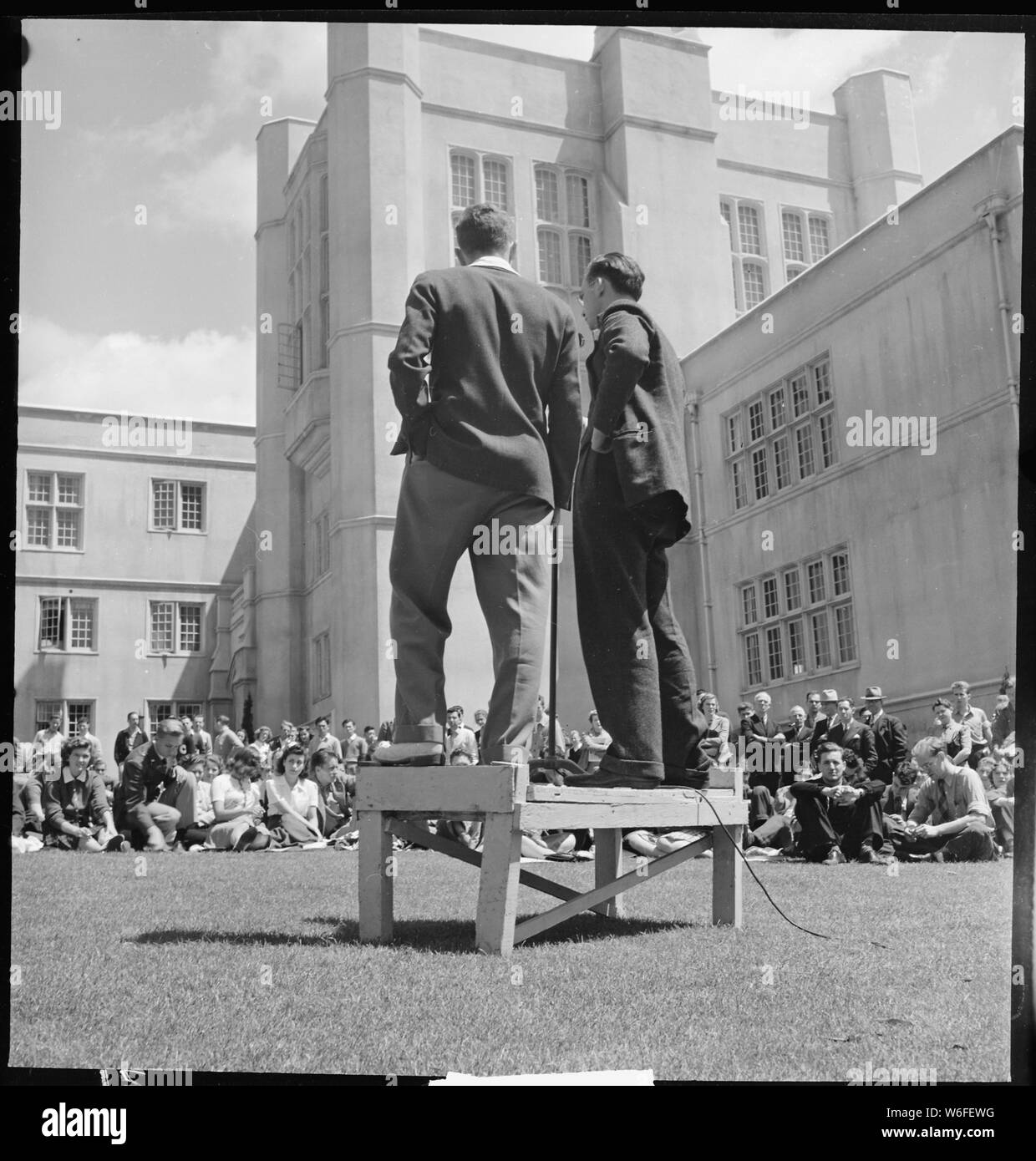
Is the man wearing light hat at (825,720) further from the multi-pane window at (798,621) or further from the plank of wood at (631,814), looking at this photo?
the plank of wood at (631,814)

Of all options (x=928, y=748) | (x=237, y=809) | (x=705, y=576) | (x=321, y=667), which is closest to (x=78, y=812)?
(x=237, y=809)

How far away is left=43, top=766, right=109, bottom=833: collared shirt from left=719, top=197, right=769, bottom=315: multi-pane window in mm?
9742

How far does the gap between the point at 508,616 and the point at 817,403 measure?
21.2ft

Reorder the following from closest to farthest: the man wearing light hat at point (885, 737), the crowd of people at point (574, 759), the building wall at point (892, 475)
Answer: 1. the crowd of people at point (574, 759)
2. the building wall at point (892, 475)
3. the man wearing light hat at point (885, 737)

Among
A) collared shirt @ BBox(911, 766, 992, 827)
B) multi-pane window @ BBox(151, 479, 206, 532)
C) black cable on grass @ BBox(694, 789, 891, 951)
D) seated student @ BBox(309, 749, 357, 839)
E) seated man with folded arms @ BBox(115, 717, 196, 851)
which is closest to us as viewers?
black cable on grass @ BBox(694, 789, 891, 951)

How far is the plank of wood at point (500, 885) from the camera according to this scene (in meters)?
3.71

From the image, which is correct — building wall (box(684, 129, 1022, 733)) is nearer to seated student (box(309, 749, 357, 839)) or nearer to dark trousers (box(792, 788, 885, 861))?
dark trousers (box(792, 788, 885, 861))

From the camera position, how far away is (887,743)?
352 inches

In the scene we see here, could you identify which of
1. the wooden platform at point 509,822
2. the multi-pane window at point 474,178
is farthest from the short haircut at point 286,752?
the multi-pane window at point 474,178

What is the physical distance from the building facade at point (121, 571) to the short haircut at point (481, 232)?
1750 mm

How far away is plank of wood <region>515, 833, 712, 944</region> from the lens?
389 cm

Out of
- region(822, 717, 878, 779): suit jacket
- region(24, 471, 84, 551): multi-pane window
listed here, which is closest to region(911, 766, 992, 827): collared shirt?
region(822, 717, 878, 779): suit jacket

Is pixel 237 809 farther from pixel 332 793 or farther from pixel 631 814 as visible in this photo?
pixel 631 814

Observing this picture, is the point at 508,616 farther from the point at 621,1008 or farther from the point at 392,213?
the point at 392,213
